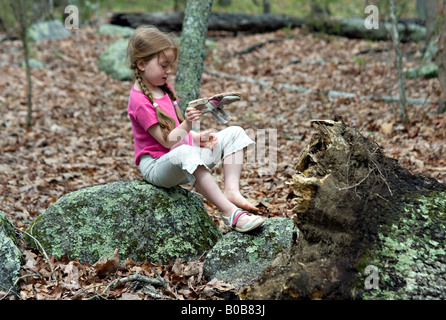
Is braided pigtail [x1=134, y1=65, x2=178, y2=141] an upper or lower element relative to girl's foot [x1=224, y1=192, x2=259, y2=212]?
upper

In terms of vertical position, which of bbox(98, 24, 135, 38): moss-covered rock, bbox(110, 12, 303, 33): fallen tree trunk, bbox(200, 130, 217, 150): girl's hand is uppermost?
bbox(110, 12, 303, 33): fallen tree trunk

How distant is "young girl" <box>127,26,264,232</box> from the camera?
10.7 ft

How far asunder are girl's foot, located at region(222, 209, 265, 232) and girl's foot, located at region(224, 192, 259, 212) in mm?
120

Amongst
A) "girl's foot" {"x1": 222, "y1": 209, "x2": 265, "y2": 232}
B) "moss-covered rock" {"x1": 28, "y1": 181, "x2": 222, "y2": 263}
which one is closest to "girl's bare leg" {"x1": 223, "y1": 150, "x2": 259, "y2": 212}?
"girl's foot" {"x1": 222, "y1": 209, "x2": 265, "y2": 232}

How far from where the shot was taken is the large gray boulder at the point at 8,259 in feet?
9.37

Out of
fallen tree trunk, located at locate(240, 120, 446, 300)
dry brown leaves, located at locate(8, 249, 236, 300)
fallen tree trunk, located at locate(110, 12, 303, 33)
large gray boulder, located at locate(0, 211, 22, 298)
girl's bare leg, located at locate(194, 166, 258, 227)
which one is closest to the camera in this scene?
fallen tree trunk, located at locate(240, 120, 446, 300)

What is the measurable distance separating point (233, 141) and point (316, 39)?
10349mm

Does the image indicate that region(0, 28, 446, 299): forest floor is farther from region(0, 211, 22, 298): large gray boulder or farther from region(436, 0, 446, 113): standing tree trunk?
region(436, 0, 446, 113): standing tree trunk

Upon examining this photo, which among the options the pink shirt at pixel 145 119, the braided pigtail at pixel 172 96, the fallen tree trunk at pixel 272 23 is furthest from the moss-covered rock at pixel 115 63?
the pink shirt at pixel 145 119

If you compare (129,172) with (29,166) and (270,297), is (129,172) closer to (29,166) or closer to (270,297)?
(29,166)

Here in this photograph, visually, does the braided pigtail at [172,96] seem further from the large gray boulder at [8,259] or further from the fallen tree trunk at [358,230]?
the large gray boulder at [8,259]

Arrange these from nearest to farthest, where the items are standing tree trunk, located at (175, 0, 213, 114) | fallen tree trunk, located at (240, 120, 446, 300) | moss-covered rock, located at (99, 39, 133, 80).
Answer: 1. fallen tree trunk, located at (240, 120, 446, 300)
2. standing tree trunk, located at (175, 0, 213, 114)
3. moss-covered rock, located at (99, 39, 133, 80)

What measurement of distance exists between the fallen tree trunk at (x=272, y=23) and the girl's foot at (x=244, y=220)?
399 inches
